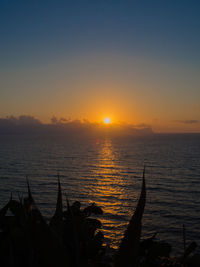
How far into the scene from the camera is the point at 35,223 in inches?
49.9

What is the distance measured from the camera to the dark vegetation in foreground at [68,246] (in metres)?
1.25

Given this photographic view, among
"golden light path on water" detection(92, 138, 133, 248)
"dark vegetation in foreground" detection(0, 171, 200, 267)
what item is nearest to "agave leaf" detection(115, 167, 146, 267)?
"dark vegetation in foreground" detection(0, 171, 200, 267)

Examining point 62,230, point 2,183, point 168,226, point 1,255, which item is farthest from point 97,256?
point 2,183

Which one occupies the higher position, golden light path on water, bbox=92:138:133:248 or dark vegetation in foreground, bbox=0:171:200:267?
dark vegetation in foreground, bbox=0:171:200:267

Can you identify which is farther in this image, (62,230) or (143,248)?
(143,248)

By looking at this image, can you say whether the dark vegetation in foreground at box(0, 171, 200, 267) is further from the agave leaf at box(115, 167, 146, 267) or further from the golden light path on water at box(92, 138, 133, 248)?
the golden light path on water at box(92, 138, 133, 248)

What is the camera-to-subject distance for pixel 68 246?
5.23 ft

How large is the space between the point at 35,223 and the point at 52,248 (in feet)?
0.47

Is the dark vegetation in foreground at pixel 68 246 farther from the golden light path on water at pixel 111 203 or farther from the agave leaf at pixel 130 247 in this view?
the golden light path on water at pixel 111 203

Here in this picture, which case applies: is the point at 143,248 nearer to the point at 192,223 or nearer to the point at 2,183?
the point at 192,223

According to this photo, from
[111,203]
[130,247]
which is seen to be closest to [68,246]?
[130,247]

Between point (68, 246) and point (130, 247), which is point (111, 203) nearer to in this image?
point (68, 246)

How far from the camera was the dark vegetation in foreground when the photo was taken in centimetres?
125

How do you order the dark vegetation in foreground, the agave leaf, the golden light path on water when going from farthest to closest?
the golden light path on water, the agave leaf, the dark vegetation in foreground
